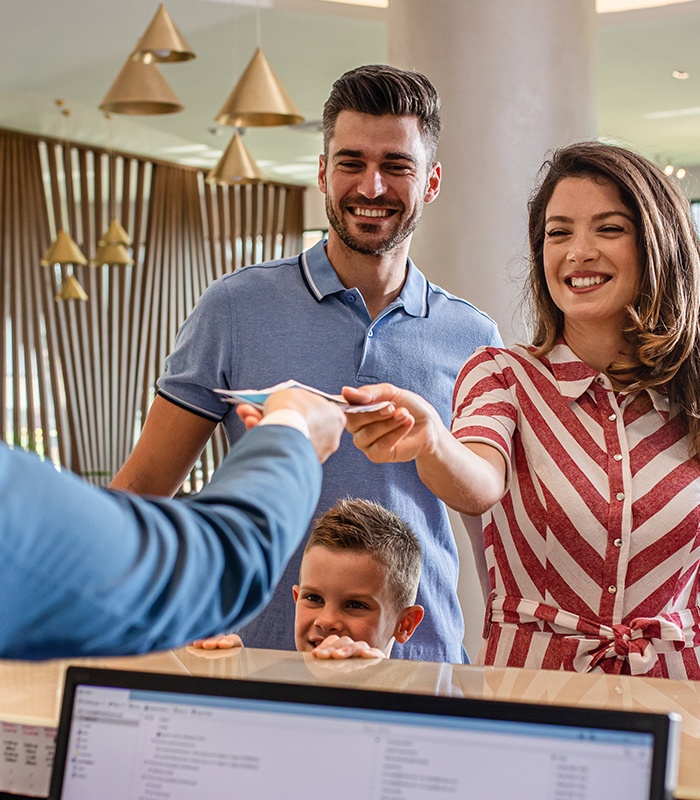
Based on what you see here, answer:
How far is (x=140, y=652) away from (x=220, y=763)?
0.31 metres

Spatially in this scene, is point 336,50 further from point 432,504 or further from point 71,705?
point 71,705

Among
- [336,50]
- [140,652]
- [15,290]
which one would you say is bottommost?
[140,652]

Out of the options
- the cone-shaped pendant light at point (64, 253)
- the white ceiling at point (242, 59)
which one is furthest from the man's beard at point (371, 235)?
the cone-shaped pendant light at point (64, 253)

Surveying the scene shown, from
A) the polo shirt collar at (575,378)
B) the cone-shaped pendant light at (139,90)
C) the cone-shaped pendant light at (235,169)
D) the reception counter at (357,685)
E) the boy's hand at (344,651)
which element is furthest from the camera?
the cone-shaped pendant light at (235,169)

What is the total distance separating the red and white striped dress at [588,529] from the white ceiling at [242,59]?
19.2 ft

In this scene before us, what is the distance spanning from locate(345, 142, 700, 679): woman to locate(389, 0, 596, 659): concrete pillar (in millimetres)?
1790

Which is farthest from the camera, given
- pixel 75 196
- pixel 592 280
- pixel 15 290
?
pixel 75 196

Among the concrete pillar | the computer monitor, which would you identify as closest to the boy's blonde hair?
the computer monitor

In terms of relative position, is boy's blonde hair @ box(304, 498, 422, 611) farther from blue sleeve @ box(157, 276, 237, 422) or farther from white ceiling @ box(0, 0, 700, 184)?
white ceiling @ box(0, 0, 700, 184)

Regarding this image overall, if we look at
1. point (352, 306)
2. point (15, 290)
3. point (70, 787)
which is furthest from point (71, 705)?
point (15, 290)

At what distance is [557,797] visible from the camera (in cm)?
99

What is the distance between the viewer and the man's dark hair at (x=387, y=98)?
2148 mm

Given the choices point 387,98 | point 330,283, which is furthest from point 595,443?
point 387,98

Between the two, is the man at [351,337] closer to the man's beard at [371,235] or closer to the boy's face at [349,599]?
the man's beard at [371,235]
